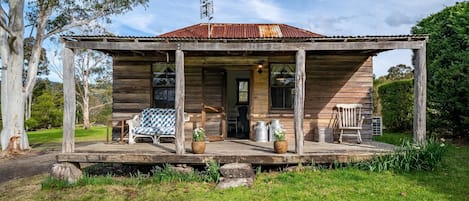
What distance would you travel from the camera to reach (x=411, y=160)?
5.91m

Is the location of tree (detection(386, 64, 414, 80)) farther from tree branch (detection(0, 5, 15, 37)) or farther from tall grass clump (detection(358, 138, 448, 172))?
tree branch (detection(0, 5, 15, 37))

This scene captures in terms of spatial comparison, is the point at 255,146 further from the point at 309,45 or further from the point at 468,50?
the point at 468,50

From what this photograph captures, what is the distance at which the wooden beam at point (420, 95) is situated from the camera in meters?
6.11

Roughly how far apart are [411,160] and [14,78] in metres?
11.3

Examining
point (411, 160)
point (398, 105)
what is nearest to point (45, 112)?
point (398, 105)

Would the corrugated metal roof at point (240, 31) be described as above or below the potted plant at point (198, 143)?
above

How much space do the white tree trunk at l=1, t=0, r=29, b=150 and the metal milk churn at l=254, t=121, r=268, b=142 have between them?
25.7 ft

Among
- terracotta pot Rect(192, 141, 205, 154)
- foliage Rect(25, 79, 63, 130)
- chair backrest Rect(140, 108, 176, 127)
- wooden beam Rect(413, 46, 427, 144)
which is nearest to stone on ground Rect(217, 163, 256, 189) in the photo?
terracotta pot Rect(192, 141, 205, 154)

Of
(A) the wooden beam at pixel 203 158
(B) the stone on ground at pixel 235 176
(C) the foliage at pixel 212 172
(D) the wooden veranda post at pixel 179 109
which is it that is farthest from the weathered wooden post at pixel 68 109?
(B) the stone on ground at pixel 235 176

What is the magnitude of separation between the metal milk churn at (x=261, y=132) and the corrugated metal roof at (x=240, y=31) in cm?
270

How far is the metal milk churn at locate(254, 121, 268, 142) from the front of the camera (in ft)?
26.4

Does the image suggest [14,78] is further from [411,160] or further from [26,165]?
[411,160]

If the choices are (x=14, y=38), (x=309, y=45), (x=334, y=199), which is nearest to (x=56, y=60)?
(x=14, y=38)

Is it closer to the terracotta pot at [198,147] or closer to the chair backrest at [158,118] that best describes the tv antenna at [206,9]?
the chair backrest at [158,118]
